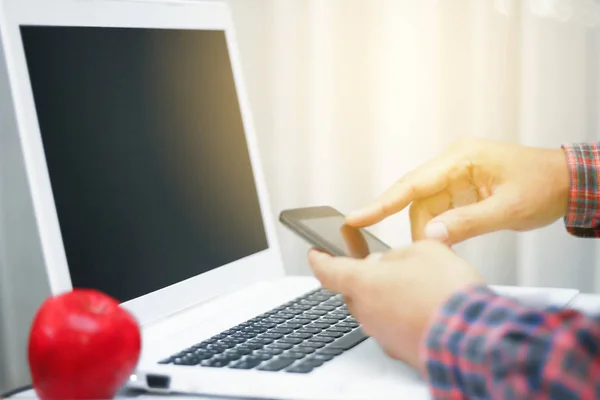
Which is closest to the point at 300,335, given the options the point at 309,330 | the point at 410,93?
the point at 309,330

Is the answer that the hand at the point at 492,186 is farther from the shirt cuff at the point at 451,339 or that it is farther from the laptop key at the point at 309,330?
the shirt cuff at the point at 451,339

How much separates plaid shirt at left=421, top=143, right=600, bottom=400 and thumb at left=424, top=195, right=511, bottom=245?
23cm

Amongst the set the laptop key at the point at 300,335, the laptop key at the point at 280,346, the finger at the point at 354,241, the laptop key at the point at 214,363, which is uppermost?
the finger at the point at 354,241

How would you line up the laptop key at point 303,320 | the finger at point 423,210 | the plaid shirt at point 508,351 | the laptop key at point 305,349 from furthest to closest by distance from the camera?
the finger at point 423,210
the laptop key at point 303,320
the laptop key at point 305,349
the plaid shirt at point 508,351

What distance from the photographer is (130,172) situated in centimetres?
82

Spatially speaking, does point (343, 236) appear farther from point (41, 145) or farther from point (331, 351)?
point (41, 145)

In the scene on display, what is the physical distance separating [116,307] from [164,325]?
21 centimetres

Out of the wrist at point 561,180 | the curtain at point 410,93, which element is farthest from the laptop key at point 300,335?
the curtain at point 410,93

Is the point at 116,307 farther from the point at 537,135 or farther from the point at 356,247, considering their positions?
the point at 537,135

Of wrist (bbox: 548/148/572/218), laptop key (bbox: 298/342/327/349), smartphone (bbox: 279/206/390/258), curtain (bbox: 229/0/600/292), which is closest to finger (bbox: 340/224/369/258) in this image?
smartphone (bbox: 279/206/390/258)

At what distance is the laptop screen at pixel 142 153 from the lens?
741 millimetres

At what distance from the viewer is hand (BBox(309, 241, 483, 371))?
59 centimetres

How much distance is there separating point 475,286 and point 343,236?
0.27 metres

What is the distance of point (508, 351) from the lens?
0.48m
